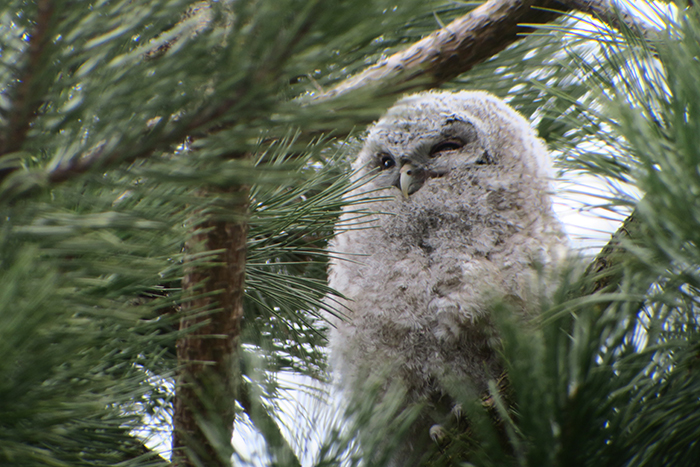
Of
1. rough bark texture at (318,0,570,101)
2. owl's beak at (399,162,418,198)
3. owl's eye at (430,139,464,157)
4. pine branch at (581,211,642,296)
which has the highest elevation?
rough bark texture at (318,0,570,101)

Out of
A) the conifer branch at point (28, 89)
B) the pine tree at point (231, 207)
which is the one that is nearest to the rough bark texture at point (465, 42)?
the pine tree at point (231, 207)

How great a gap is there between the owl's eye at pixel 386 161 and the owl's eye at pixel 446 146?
0.29 feet

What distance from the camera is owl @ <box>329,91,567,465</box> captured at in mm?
952

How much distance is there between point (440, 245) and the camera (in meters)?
1.02

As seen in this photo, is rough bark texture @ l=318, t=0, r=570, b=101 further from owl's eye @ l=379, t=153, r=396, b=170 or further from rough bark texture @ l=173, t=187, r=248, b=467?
rough bark texture @ l=173, t=187, r=248, b=467

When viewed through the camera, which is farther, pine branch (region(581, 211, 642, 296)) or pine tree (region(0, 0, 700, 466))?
pine branch (region(581, 211, 642, 296))

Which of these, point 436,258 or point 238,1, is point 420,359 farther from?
point 238,1

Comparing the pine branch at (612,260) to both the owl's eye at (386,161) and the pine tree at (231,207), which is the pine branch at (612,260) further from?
the owl's eye at (386,161)

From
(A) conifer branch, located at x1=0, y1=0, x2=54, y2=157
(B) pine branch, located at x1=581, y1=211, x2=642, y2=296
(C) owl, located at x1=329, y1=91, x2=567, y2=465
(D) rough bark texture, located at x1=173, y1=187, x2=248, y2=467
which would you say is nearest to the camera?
(A) conifer branch, located at x1=0, y1=0, x2=54, y2=157

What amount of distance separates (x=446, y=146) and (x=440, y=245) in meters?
0.23

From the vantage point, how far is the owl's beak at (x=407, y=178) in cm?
108

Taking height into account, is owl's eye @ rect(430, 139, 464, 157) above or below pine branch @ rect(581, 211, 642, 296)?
above

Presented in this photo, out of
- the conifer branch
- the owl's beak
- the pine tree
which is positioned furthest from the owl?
the conifer branch

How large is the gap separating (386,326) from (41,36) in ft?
2.47
